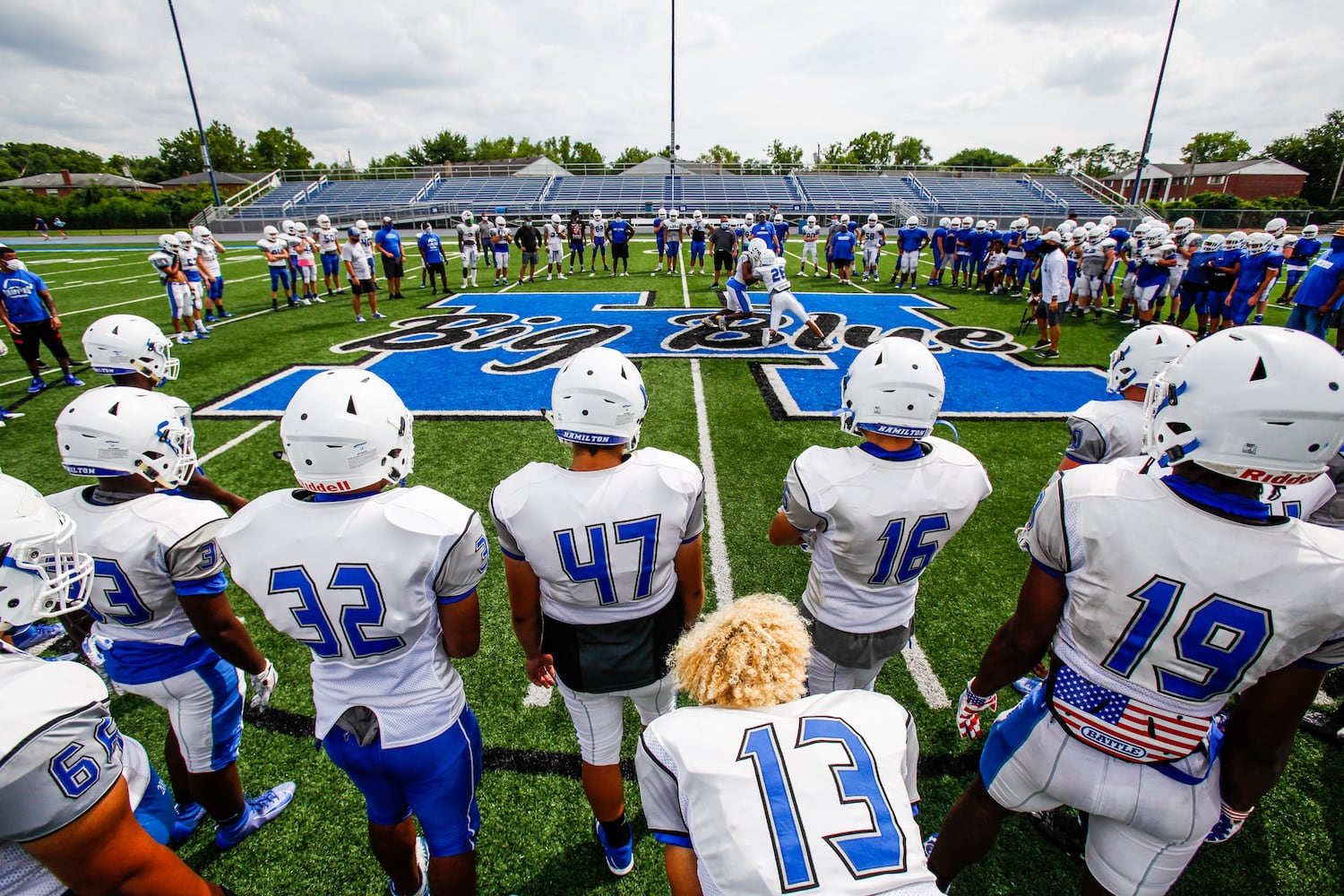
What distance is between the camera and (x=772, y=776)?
1.32 meters

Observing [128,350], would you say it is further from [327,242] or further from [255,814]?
[327,242]

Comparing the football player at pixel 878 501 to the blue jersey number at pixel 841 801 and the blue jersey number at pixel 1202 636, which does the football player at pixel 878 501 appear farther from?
the blue jersey number at pixel 841 801

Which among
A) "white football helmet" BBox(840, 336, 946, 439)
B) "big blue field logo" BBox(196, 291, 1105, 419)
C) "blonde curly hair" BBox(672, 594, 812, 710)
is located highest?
"white football helmet" BBox(840, 336, 946, 439)

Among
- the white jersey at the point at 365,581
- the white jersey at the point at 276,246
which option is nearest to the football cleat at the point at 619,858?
the white jersey at the point at 365,581

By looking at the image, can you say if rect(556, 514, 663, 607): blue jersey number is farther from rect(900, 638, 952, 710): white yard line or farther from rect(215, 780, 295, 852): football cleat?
rect(215, 780, 295, 852): football cleat

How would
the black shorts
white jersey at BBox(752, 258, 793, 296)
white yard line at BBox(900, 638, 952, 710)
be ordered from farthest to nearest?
1. white jersey at BBox(752, 258, 793, 296)
2. the black shorts
3. white yard line at BBox(900, 638, 952, 710)

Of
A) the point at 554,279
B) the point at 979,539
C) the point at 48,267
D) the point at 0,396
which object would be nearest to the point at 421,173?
the point at 48,267

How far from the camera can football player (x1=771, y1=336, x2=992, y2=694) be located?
7.75 ft

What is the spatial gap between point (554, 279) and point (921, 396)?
17032 mm

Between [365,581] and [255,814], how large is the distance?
194 cm

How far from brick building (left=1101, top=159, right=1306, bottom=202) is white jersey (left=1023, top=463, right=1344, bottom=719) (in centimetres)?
7106

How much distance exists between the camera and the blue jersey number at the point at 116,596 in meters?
2.18

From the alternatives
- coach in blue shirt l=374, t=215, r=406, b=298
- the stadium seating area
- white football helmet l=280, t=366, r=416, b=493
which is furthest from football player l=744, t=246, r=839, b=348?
the stadium seating area

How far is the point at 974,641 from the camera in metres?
3.96
